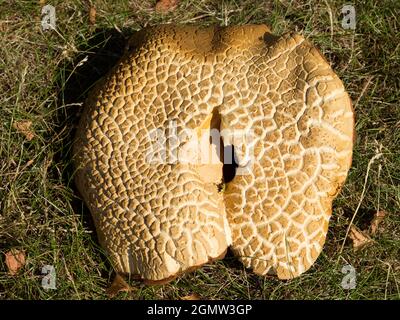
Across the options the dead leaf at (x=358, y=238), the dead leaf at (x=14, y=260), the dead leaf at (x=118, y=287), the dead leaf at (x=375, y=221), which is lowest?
the dead leaf at (x=118, y=287)

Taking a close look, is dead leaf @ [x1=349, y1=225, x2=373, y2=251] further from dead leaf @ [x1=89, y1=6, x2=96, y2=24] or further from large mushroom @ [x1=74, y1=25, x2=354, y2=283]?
dead leaf @ [x1=89, y1=6, x2=96, y2=24]

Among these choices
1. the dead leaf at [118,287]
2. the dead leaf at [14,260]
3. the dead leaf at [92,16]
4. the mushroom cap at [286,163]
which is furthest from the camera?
the dead leaf at [92,16]

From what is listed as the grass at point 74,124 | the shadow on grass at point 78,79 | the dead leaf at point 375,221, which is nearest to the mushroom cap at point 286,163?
the grass at point 74,124

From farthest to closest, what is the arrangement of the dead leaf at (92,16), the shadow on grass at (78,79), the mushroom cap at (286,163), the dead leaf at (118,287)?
the dead leaf at (92,16), the shadow on grass at (78,79), the dead leaf at (118,287), the mushroom cap at (286,163)

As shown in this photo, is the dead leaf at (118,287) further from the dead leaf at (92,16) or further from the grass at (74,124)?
the dead leaf at (92,16)

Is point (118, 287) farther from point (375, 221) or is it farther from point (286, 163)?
point (375, 221)

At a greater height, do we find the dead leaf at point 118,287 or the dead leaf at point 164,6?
the dead leaf at point 164,6

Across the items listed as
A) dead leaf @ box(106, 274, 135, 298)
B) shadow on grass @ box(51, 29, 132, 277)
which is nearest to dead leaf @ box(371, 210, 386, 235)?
dead leaf @ box(106, 274, 135, 298)
